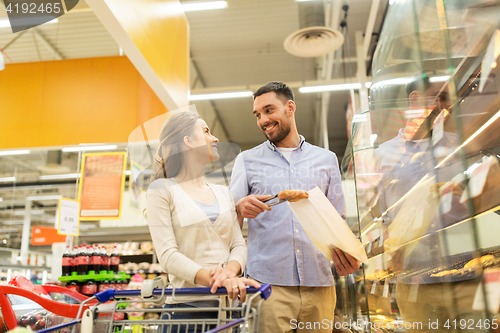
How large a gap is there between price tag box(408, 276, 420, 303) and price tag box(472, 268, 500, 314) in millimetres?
312

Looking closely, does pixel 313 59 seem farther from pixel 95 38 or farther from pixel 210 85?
pixel 95 38

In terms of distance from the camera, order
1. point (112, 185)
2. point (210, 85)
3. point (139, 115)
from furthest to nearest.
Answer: point (210, 85) < point (112, 185) < point (139, 115)

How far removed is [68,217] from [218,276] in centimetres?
429

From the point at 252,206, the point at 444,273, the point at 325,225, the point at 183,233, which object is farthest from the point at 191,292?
the point at 444,273

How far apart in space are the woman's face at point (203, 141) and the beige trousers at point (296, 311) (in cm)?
61

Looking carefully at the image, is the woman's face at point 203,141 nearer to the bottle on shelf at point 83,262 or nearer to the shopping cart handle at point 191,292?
the shopping cart handle at point 191,292

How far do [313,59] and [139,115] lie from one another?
4.76 metres

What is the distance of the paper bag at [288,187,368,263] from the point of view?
58.4 inches

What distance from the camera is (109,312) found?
4.20ft

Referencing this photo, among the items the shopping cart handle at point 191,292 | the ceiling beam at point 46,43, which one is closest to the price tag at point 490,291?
the shopping cart handle at point 191,292

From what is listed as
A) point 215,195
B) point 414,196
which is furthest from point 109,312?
point 414,196

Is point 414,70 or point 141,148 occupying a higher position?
point 414,70

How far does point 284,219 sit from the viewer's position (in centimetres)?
173

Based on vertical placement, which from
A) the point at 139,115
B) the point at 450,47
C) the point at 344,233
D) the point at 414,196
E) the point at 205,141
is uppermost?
A: the point at 139,115
